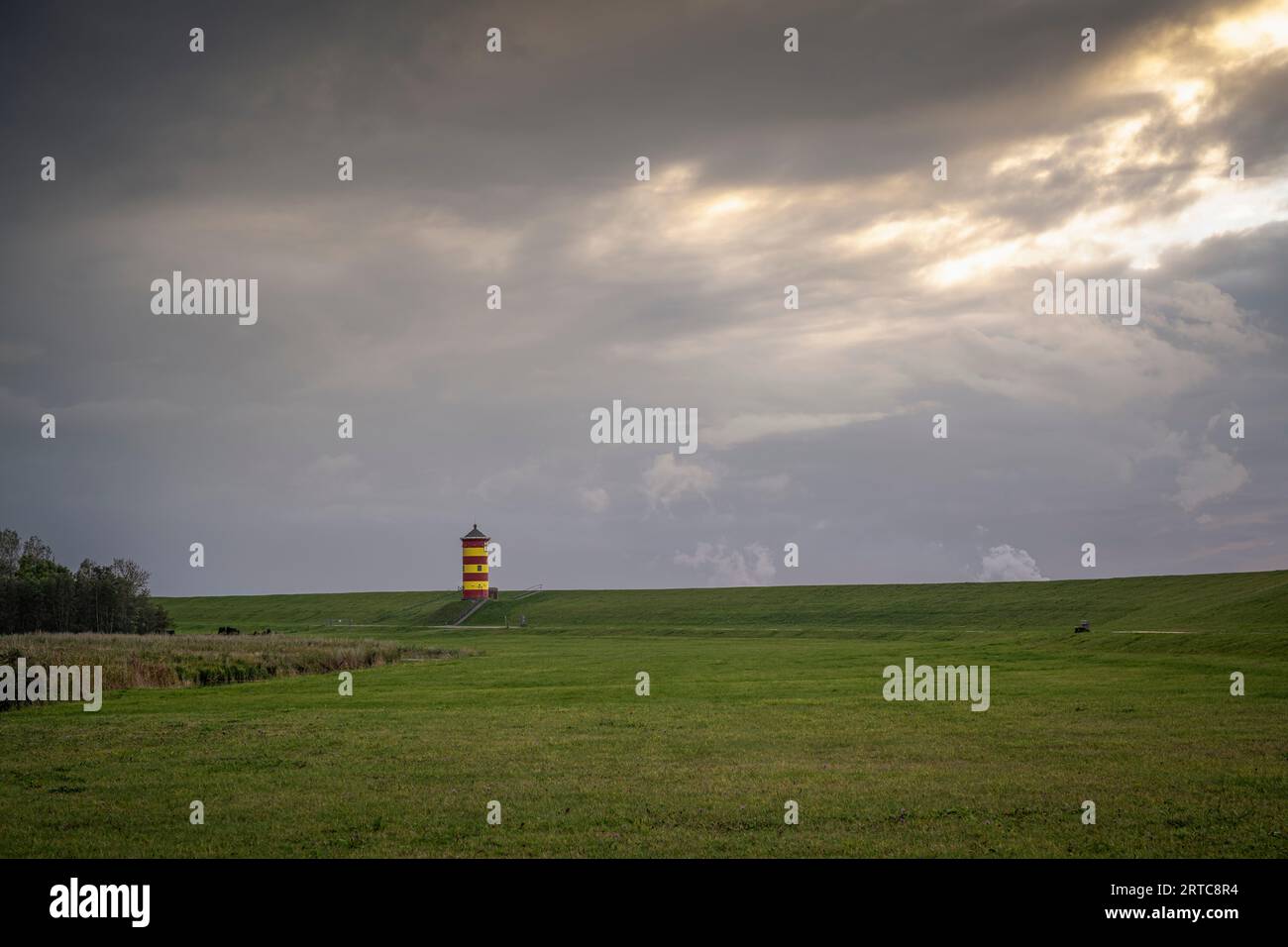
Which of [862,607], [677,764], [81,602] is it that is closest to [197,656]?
[677,764]

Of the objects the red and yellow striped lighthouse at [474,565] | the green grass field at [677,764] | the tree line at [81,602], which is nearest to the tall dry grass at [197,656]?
the green grass field at [677,764]

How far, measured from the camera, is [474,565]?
134 m

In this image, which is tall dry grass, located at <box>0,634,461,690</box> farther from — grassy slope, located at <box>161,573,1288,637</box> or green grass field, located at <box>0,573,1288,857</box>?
grassy slope, located at <box>161,573,1288,637</box>

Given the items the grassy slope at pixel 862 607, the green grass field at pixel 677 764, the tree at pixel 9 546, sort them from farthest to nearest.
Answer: the tree at pixel 9 546
the grassy slope at pixel 862 607
the green grass field at pixel 677 764

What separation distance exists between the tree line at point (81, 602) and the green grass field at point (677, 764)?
57.1 meters

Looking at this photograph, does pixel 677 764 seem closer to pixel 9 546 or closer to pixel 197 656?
pixel 197 656

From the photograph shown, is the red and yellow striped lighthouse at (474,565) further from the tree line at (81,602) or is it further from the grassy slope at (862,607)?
the tree line at (81,602)

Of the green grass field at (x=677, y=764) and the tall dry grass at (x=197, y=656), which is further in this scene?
the tall dry grass at (x=197, y=656)

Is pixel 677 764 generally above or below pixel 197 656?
below

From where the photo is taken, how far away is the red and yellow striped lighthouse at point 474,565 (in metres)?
133

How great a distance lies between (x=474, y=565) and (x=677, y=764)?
115048 mm

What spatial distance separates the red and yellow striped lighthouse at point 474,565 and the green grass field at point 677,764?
8236cm

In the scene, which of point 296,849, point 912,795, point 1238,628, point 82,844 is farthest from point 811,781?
point 1238,628

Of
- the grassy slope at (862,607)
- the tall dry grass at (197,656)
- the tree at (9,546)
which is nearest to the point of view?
the tall dry grass at (197,656)
